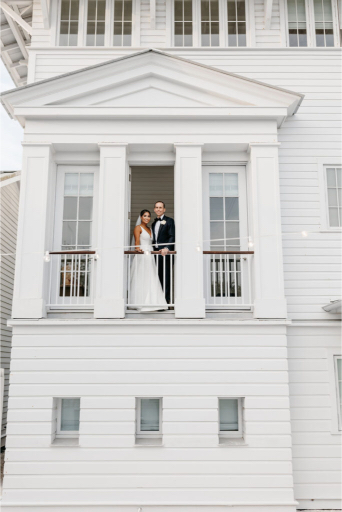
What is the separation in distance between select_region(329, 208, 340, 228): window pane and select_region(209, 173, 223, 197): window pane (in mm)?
1981

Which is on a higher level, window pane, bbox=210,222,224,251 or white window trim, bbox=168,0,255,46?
white window trim, bbox=168,0,255,46

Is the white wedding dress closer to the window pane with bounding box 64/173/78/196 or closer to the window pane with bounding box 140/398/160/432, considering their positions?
the window pane with bounding box 140/398/160/432

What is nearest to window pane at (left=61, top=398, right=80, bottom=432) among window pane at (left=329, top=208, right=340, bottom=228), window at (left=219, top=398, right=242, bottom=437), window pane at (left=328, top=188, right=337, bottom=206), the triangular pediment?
window at (left=219, top=398, right=242, bottom=437)

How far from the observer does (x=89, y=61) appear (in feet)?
29.2

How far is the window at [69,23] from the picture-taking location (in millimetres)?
9188

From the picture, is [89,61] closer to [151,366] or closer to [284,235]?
[284,235]

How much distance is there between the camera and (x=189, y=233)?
7781 mm

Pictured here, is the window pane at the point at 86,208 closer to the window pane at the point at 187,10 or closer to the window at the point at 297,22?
the window pane at the point at 187,10

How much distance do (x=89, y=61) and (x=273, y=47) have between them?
3415 millimetres

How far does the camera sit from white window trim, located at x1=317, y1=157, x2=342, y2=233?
8.34m

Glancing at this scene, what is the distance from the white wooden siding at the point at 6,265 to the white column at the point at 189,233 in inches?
176

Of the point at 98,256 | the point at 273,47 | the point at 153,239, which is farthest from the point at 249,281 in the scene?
the point at 273,47

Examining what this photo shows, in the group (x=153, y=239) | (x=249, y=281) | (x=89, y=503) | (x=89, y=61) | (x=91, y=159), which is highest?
(x=89, y=61)

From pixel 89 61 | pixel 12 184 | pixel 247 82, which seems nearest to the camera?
pixel 247 82
